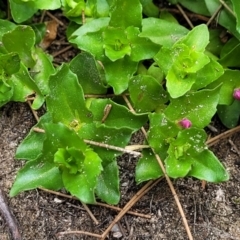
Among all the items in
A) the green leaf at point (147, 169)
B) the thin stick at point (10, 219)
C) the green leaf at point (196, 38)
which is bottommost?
the thin stick at point (10, 219)

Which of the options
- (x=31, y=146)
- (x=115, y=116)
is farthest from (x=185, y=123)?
(x=31, y=146)

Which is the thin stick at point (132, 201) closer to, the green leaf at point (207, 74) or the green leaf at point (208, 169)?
the green leaf at point (208, 169)

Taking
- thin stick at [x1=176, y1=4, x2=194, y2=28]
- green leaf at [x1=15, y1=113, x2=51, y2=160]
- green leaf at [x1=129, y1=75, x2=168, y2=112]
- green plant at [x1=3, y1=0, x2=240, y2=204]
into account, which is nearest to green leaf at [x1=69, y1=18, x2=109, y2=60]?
green plant at [x1=3, y1=0, x2=240, y2=204]

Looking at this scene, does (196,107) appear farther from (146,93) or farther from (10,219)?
(10,219)

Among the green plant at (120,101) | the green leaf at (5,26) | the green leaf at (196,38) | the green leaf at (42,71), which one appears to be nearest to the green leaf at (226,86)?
the green plant at (120,101)

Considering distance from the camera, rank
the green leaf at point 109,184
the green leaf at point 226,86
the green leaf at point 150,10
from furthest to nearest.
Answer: the green leaf at point 150,10 < the green leaf at point 226,86 < the green leaf at point 109,184

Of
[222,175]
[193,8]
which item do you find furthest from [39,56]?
[222,175]
